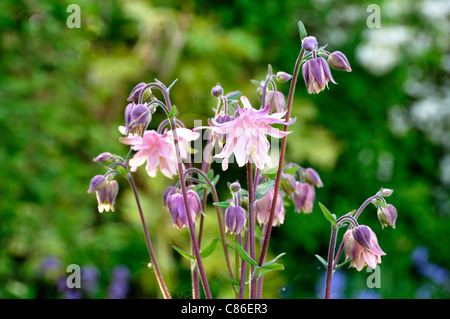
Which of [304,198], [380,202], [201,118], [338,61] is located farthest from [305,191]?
[201,118]

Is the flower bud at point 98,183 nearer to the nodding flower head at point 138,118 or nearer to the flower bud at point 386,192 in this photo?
the nodding flower head at point 138,118

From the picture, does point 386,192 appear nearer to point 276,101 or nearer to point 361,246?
point 361,246

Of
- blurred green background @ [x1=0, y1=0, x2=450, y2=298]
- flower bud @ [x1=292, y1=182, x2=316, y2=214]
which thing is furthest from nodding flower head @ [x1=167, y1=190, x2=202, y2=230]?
blurred green background @ [x1=0, y1=0, x2=450, y2=298]

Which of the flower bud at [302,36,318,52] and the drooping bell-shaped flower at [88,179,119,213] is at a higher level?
the flower bud at [302,36,318,52]

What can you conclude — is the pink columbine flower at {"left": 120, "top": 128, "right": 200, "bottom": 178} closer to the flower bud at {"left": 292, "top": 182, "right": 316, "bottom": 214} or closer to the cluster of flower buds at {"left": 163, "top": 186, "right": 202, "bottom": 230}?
the cluster of flower buds at {"left": 163, "top": 186, "right": 202, "bottom": 230}
